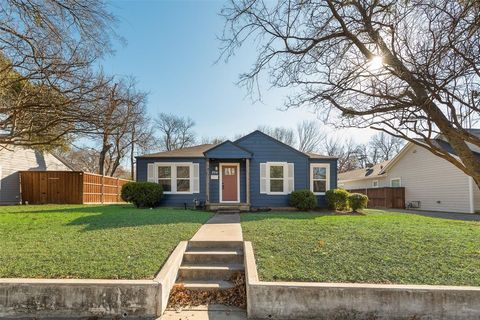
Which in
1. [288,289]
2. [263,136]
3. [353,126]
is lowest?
[288,289]

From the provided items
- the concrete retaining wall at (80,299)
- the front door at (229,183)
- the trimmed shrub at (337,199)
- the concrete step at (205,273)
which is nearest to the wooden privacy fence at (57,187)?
the front door at (229,183)

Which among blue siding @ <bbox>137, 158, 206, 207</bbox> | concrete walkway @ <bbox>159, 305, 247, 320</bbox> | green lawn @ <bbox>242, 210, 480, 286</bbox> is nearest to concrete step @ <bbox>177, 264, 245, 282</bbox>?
green lawn @ <bbox>242, 210, 480, 286</bbox>

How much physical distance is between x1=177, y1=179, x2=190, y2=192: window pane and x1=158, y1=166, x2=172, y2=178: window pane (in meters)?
0.57

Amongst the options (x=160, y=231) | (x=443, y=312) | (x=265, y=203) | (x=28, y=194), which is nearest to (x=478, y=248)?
(x=443, y=312)

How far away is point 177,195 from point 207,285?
427 inches

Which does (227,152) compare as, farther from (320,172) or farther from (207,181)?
(320,172)

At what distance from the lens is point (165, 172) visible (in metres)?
15.4

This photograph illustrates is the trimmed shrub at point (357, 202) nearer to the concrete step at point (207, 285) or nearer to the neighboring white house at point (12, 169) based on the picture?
the concrete step at point (207, 285)

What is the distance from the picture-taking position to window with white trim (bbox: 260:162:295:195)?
602 inches

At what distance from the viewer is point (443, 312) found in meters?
3.84

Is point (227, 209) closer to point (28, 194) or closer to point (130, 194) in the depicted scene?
point (130, 194)

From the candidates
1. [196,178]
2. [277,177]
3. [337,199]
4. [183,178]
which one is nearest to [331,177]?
[337,199]

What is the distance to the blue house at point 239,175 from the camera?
15.3 meters

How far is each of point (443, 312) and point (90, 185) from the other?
19.5 meters
